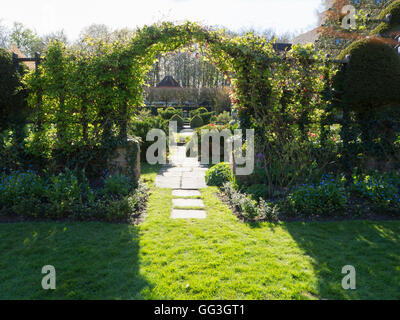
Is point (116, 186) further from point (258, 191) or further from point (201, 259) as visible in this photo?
point (258, 191)

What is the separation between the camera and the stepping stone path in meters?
4.78

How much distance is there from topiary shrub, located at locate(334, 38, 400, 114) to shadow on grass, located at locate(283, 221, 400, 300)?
2334 mm

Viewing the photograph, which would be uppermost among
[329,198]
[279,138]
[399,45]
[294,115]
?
[399,45]

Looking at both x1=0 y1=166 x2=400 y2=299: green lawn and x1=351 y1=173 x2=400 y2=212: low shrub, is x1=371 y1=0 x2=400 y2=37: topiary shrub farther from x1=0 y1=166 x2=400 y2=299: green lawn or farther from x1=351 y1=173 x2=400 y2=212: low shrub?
x1=0 y1=166 x2=400 y2=299: green lawn

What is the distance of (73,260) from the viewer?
312cm

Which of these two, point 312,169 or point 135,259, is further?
point 312,169

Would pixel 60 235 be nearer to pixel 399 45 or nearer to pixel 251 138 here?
pixel 251 138

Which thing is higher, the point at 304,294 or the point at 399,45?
the point at 399,45

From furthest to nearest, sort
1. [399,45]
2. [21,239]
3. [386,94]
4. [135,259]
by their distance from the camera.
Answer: [399,45] → [386,94] → [21,239] → [135,259]

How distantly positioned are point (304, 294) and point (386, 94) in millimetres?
4294

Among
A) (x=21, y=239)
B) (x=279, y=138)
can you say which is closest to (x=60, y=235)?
(x=21, y=239)

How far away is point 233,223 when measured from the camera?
432cm

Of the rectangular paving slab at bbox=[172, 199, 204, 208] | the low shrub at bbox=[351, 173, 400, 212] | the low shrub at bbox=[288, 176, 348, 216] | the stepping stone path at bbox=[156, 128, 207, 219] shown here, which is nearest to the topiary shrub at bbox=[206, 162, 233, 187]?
the stepping stone path at bbox=[156, 128, 207, 219]

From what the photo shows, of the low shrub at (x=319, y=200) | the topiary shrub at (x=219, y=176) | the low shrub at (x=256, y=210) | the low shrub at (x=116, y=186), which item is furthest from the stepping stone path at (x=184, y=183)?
the low shrub at (x=319, y=200)
